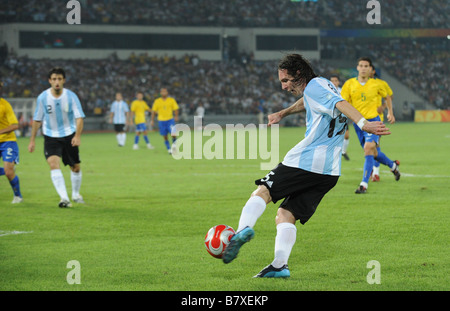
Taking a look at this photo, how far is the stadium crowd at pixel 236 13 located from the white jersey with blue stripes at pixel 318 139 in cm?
5167

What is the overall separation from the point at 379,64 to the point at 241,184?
53426 millimetres

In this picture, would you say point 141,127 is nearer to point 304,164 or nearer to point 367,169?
point 367,169

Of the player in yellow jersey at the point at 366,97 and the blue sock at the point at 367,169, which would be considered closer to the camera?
the blue sock at the point at 367,169

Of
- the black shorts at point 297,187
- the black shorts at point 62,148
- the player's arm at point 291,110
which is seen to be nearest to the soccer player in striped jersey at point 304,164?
the black shorts at point 297,187

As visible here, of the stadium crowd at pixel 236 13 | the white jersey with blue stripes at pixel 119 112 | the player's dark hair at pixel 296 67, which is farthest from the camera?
the stadium crowd at pixel 236 13

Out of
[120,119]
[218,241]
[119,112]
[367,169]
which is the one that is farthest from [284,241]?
[119,112]

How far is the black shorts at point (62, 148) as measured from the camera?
11.7m

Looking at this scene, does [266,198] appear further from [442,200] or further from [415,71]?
[415,71]

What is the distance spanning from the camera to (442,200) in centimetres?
1154

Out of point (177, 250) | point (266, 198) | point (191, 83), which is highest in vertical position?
point (191, 83)

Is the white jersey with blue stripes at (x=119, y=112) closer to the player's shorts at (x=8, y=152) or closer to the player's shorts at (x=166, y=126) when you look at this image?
the player's shorts at (x=166, y=126)

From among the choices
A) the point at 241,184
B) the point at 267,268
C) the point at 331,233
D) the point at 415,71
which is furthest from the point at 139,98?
the point at 415,71

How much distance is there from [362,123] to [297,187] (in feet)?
2.80

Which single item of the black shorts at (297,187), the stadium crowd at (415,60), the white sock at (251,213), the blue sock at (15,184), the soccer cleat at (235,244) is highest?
the stadium crowd at (415,60)
